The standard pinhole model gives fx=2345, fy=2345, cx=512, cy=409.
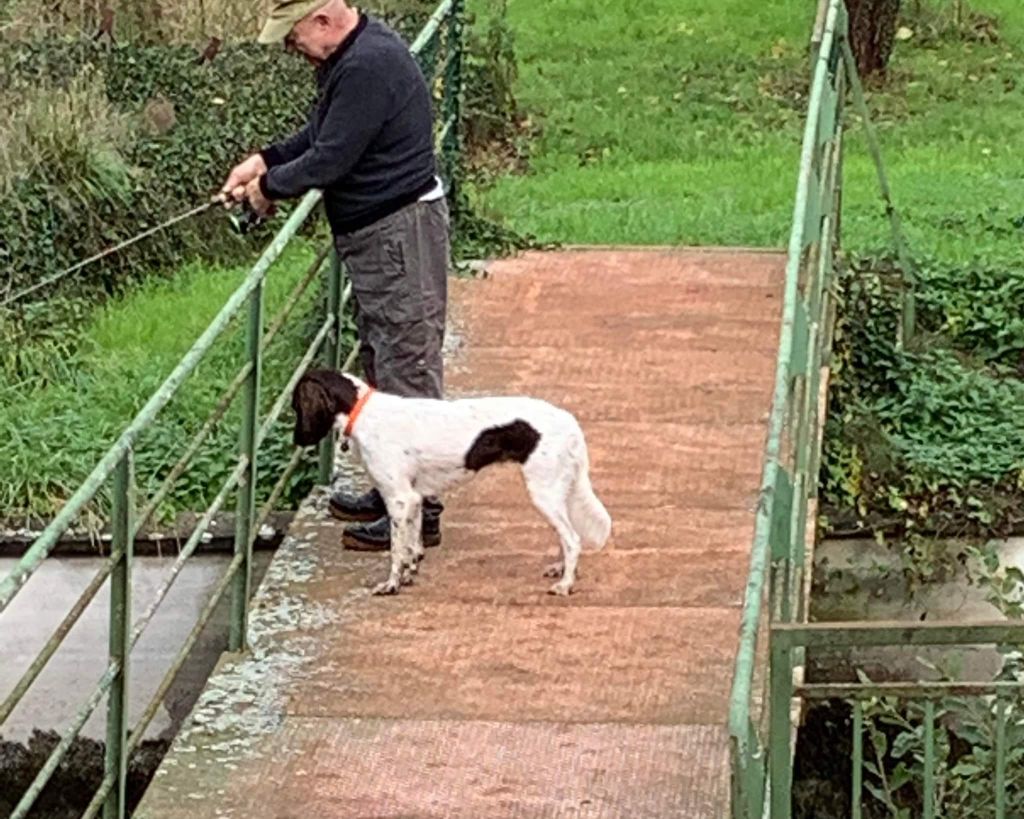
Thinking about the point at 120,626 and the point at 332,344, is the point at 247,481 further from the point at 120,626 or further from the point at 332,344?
the point at 332,344

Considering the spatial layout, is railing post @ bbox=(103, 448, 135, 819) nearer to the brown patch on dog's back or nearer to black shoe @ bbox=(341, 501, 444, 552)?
the brown patch on dog's back

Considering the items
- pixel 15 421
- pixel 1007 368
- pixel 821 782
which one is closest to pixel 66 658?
pixel 15 421

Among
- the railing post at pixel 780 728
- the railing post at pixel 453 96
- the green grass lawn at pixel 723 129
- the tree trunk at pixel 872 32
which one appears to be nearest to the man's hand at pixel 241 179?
the railing post at pixel 780 728

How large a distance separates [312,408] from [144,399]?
8.43 ft

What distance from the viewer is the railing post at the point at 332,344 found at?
25.5ft

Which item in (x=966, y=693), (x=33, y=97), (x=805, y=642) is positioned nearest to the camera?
(x=805, y=642)

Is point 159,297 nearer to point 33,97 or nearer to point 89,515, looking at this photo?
point 33,97

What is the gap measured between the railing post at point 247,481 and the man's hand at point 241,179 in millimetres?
667

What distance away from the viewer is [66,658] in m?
7.70

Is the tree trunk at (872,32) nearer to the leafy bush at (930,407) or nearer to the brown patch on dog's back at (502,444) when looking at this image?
the leafy bush at (930,407)

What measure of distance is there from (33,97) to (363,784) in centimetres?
681

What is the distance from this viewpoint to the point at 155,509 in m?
6.78

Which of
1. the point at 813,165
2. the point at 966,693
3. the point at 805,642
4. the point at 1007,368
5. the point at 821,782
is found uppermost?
the point at 813,165

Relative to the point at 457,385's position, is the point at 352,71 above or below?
above
